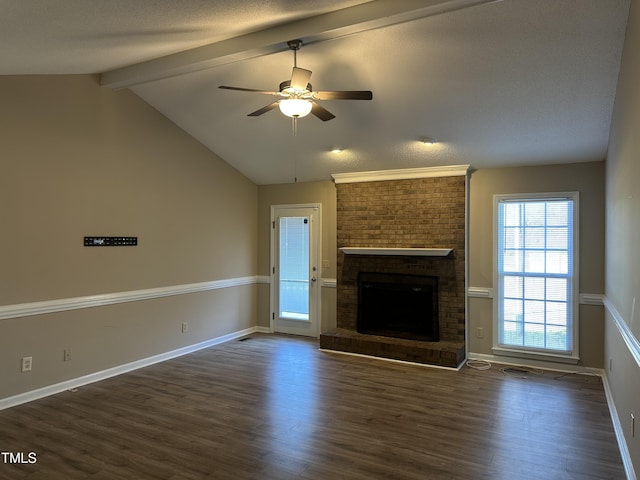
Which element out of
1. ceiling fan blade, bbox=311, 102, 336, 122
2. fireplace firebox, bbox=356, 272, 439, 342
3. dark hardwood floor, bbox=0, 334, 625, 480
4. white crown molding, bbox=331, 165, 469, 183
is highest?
ceiling fan blade, bbox=311, 102, 336, 122

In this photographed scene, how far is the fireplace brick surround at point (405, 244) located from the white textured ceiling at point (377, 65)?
0.46m

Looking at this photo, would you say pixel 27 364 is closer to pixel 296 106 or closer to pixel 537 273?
pixel 296 106

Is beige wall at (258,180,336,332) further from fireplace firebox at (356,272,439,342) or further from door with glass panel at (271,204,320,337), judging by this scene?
fireplace firebox at (356,272,439,342)

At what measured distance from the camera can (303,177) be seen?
641 cm

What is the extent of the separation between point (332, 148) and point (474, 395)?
10.4 feet

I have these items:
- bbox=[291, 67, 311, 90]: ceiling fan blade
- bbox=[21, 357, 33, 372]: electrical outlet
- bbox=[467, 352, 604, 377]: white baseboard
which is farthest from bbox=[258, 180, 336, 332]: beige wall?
bbox=[21, 357, 33, 372]: electrical outlet

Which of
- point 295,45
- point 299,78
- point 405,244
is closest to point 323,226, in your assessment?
point 405,244

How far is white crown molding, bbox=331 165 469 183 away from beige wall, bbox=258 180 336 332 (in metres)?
0.35

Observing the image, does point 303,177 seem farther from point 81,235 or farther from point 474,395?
point 474,395

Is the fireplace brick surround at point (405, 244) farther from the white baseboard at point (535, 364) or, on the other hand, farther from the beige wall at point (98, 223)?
the beige wall at point (98, 223)

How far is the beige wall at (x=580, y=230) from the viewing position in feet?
15.6

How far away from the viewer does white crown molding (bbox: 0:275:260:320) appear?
3.82 meters

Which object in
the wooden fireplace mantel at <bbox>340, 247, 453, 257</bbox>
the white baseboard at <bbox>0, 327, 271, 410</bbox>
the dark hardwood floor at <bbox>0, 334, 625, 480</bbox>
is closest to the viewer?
the dark hardwood floor at <bbox>0, 334, 625, 480</bbox>

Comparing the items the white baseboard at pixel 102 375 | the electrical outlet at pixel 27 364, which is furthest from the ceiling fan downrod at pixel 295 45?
the white baseboard at pixel 102 375
